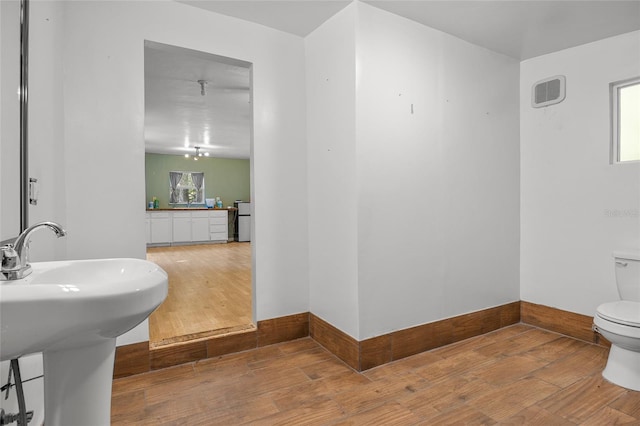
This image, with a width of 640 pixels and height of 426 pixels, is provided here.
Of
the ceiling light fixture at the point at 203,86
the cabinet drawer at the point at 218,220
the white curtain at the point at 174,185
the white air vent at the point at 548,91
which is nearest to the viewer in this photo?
the white air vent at the point at 548,91

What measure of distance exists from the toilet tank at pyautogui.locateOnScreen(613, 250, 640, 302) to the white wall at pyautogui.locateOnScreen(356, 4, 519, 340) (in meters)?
0.73

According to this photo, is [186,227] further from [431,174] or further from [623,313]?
[623,313]

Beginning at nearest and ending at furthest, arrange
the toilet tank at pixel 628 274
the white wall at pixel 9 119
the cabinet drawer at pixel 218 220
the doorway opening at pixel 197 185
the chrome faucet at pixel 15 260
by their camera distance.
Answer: the chrome faucet at pixel 15 260 < the white wall at pixel 9 119 < the toilet tank at pixel 628 274 < the doorway opening at pixel 197 185 < the cabinet drawer at pixel 218 220

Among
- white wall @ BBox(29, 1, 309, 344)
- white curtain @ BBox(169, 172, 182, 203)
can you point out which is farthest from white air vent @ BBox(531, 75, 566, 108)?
white curtain @ BBox(169, 172, 182, 203)

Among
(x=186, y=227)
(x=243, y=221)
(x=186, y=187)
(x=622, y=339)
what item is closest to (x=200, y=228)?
(x=186, y=227)

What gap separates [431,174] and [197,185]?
8.07 m

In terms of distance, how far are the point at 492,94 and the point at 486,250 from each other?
1.23 metres

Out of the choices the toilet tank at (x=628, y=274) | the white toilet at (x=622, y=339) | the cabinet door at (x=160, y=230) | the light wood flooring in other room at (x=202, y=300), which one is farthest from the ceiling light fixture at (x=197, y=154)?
the white toilet at (x=622, y=339)

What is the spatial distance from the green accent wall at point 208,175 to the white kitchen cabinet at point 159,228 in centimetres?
107

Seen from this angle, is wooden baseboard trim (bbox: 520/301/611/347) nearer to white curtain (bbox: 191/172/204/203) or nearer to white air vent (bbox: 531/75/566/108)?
white air vent (bbox: 531/75/566/108)

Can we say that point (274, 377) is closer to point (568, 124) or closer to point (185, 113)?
point (568, 124)

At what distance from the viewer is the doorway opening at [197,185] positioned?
9.23 feet

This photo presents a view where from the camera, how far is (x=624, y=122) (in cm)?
251

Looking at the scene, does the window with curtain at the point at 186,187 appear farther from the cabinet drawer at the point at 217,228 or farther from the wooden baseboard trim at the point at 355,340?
the wooden baseboard trim at the point at 355,340
